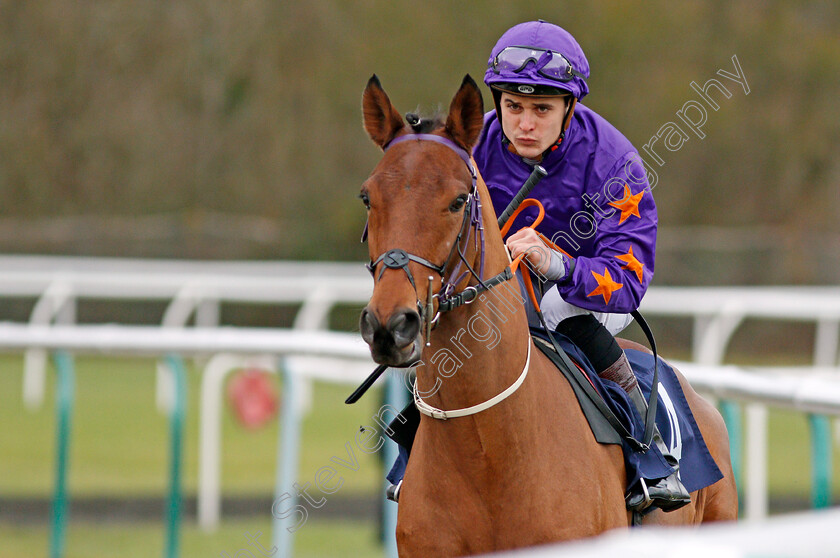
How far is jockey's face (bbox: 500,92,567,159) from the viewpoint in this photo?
11.0ft

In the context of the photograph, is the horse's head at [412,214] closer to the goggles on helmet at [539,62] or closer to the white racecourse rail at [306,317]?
the goggles on helmet at [539,62]

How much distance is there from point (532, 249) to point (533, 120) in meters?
0.47

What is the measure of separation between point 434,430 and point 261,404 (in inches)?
200

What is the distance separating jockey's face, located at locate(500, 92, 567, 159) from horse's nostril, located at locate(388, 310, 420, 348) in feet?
3.38

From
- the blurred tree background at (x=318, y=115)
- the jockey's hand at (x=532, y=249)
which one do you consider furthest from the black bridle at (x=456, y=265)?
the blurred tree background at (x=318, y=115)

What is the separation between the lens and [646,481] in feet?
10.8

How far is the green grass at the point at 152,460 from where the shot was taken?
6762mm

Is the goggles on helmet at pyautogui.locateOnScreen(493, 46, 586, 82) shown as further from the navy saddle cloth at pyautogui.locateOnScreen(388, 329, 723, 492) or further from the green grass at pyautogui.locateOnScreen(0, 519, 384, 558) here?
the green grass at pyautogui.locateOnScreen(0, 519, 384, 558)

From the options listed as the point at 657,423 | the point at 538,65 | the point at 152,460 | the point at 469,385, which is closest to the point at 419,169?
the point at 469,385

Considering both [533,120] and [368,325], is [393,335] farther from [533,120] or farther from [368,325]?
[533,120]

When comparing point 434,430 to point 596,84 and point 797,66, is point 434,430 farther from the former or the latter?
point 797,66

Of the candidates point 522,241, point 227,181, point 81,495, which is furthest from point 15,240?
point 522,241

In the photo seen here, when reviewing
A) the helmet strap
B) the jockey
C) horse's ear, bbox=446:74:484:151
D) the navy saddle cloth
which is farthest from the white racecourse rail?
horse's ear, bbox=446:74:484:151

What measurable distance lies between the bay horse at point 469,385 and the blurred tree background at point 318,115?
12.6m
